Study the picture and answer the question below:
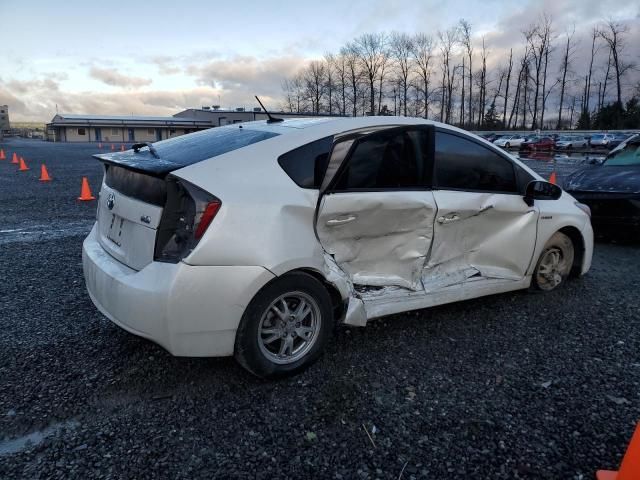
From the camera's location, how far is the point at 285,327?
3010mm

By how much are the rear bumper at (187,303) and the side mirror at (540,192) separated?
8.64ft

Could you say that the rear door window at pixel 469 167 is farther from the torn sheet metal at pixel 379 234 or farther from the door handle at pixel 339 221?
the door handle at pixel 339 221

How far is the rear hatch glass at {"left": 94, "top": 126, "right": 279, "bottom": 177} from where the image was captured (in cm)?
293

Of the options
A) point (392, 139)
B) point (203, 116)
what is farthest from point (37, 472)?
point (203, 116)

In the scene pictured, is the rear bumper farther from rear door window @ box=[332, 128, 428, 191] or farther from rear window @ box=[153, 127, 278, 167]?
rear door window @ box=[332, 128, 428, 191]

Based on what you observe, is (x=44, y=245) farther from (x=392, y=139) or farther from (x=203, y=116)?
(x=203, y=116)

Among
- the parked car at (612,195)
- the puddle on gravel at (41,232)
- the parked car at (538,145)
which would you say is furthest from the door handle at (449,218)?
the parked car at (538,145)

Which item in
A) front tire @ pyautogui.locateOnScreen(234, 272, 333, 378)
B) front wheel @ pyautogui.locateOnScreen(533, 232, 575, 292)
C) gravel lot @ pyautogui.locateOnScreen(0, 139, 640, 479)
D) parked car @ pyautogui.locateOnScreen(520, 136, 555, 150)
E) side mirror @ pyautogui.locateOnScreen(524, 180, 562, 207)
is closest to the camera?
gravel lot @ pyautogui.locateOnScreen(0, 139, 640, 479)

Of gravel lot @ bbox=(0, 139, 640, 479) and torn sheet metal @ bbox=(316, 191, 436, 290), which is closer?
gravel lot @ bbox=(0, 139, 640, 479)

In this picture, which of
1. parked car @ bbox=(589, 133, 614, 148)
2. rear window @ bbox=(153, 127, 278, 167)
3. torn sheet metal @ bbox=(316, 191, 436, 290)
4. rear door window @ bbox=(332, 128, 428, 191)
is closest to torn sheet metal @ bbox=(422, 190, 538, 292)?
torn sheet metal @ bbox=(316, 191, 436, 290)

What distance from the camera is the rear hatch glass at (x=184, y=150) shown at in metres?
2.93

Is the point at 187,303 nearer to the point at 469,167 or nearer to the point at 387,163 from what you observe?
the point at 387,163

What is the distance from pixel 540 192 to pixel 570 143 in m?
47.0

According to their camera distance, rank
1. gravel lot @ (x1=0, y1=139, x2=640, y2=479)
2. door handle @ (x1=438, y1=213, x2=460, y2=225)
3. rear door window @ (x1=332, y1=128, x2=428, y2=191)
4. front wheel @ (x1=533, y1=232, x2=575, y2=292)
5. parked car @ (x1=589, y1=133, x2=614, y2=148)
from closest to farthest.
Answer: gravel lot @ (x1=0, y1=139, x2=640, y2=479) → rear door window @ (x1=332, y1=128, x2=428, y2=191) → door handle @ (x1=438, y1=213, x2=460, y2=225) → front wheel @ (x1=533, y1=232, x2=575, y2=292) → parked car @ (x1=589, y1=133, x2=614, y2=148)
